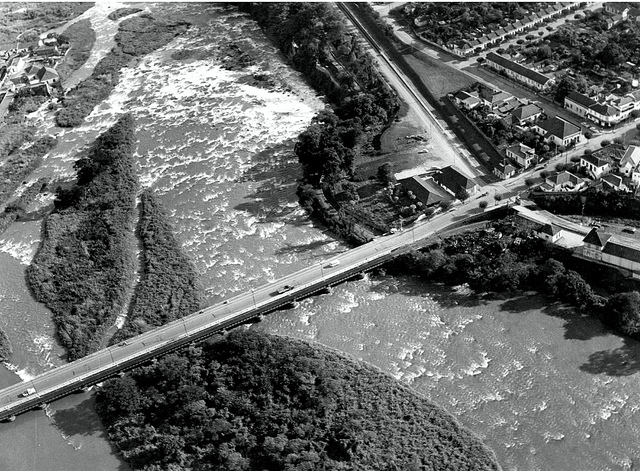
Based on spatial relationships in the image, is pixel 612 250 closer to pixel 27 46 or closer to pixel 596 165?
pixel 596 165

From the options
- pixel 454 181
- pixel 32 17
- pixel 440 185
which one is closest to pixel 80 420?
pixel 440 185

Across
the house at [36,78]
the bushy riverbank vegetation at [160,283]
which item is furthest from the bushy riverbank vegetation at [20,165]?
the bushy riverbank vegetation at [160,283]

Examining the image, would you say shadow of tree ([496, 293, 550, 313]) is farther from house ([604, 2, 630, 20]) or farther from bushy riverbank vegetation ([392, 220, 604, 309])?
house ([604, 2, 630, 20])

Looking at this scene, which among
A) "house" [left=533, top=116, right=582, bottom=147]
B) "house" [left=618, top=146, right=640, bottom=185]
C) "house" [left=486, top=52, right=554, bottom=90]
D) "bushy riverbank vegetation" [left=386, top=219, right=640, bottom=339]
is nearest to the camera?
"bushy riverbank vegetation" [left=386, top=219, right=640, bottom=339]

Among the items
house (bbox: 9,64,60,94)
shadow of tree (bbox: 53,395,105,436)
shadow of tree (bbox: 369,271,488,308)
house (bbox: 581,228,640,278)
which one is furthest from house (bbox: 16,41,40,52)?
house (bbox: 581,228,640,278)

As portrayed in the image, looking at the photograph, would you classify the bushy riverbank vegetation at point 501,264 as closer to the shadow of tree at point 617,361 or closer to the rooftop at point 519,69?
the shadow of tree at point 617,361

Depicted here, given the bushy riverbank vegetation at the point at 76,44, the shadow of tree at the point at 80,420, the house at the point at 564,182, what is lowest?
the shadow of tree at the point at 80,420

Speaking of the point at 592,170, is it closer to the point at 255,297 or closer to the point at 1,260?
the point at 255,297

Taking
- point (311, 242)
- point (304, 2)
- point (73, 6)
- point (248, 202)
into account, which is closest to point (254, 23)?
point (304, 2)
